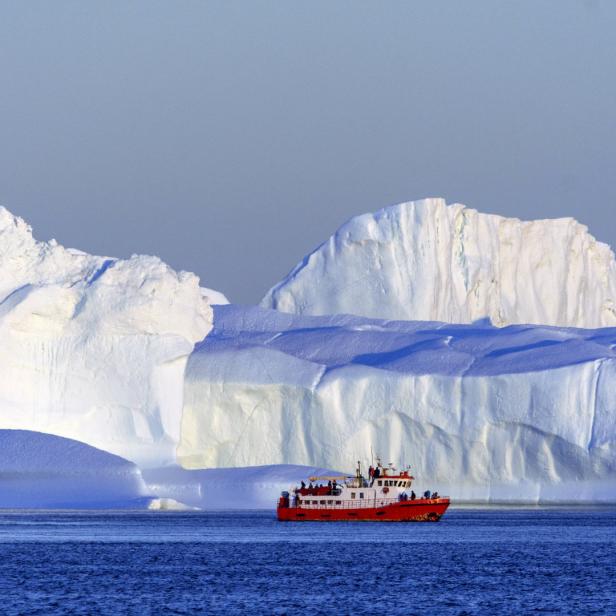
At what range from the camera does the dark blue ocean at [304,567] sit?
32656mm

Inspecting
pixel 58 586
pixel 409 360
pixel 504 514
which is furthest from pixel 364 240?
pixel 58 586

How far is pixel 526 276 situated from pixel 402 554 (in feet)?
125

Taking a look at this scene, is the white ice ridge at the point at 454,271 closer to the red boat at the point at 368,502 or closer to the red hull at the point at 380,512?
the red boat at the point at 368,502

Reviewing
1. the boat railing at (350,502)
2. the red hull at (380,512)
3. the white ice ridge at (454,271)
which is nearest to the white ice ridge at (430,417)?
the red hull at (380,512)

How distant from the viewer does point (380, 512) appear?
56.0 meters

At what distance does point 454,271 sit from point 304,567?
36.8 meters

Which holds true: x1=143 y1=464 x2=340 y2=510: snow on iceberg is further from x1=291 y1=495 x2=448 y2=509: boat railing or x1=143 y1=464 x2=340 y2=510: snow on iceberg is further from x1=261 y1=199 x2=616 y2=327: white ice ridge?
x1=261 y1=199 x2=616 y2=327: white ice ridge

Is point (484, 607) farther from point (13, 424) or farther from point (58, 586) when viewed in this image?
point (13, 424)

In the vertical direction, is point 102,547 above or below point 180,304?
below

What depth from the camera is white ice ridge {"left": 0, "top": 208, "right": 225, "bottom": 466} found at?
58.3 m

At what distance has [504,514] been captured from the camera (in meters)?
59.8

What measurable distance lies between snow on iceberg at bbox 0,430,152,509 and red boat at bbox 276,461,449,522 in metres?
4.52

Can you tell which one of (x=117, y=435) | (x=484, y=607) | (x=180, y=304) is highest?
(x=180, y=304)

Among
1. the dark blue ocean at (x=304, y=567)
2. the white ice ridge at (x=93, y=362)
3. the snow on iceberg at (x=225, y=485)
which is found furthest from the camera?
the white ice ridge at (x=93, y=362)
